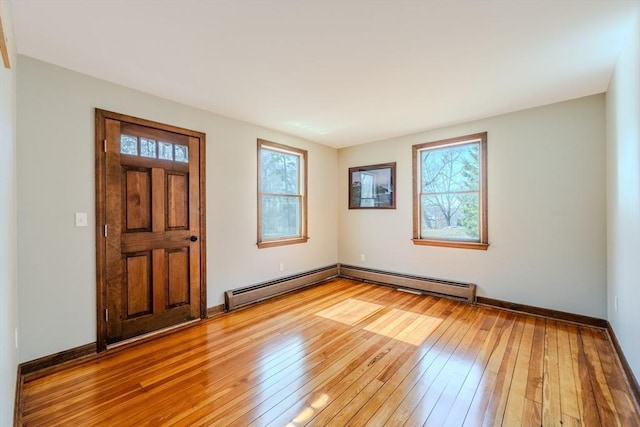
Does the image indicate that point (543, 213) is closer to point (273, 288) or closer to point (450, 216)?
point (450, 216)

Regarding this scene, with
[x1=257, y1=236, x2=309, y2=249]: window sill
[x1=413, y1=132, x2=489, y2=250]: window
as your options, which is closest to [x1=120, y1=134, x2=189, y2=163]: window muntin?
[x1=257, y1=236, x2=309, y2=249]: window sill

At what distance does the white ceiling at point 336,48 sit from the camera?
177 centimetres

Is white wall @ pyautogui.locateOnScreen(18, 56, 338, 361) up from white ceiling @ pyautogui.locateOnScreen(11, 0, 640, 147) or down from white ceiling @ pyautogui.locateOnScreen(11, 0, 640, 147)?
down

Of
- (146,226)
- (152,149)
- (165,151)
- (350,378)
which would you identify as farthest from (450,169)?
(146,226)

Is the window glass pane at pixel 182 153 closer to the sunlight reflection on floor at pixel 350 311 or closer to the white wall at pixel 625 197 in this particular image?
the sunlight reflection on floor at pixel 350 311

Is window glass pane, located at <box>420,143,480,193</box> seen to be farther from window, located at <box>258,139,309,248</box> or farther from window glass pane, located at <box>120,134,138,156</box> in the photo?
window glass pane, located at <box>120,134,138,156</box>

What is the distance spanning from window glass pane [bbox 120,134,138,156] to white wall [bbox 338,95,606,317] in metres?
3.79

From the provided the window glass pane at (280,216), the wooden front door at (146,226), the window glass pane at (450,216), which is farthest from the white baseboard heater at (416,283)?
the wooden front door at (146,226)

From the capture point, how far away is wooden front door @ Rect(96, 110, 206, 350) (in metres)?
2.66

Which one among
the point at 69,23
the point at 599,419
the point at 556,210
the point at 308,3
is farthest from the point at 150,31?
the point at 556,210

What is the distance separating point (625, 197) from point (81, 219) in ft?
14.6

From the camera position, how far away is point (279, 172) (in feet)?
14.7

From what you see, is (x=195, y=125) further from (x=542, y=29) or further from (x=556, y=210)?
(x=556, y=210)

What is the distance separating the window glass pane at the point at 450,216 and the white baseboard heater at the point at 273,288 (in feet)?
6.04
